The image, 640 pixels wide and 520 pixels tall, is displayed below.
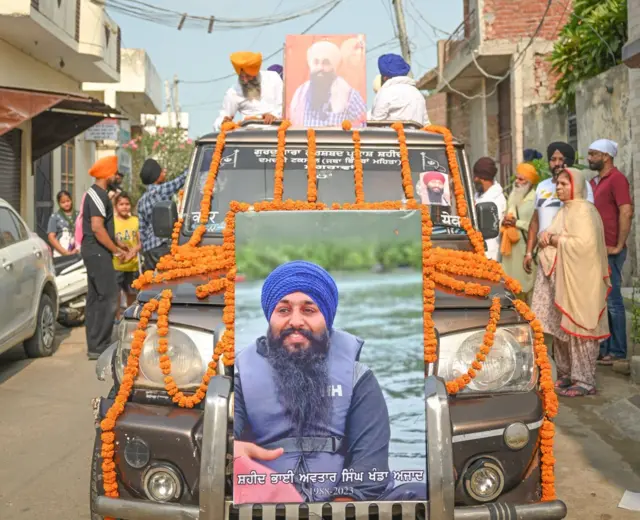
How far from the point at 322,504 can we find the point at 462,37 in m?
22.0

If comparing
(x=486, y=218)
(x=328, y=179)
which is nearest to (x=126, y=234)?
(x=328, y=179)

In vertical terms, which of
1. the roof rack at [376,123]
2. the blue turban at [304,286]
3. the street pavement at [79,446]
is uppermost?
the roof rack at [376,123]

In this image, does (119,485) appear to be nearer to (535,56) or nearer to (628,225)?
(628,225)

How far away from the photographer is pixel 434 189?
457cm

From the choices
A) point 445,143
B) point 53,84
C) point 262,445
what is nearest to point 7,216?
point 445,143

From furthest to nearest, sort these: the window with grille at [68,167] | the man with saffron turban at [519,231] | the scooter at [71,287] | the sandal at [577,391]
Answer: the window with grille at [68,167] → the scooter at [71,287] → the man with saffron turban at [519,231] → the sandal at [577,391]

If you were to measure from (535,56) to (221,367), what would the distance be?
17782 mm

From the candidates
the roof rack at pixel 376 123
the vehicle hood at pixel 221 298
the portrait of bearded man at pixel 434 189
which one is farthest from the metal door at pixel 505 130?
the vehicle hood at pixel 221 298

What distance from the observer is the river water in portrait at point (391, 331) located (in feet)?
9.30

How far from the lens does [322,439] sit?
2809mm

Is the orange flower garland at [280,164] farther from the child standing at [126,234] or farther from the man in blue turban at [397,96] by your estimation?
the child standing at [126,234]

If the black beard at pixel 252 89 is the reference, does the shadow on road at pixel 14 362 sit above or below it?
below

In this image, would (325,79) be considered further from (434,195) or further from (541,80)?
(541,80)

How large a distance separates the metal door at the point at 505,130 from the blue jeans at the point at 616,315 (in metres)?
13.2
